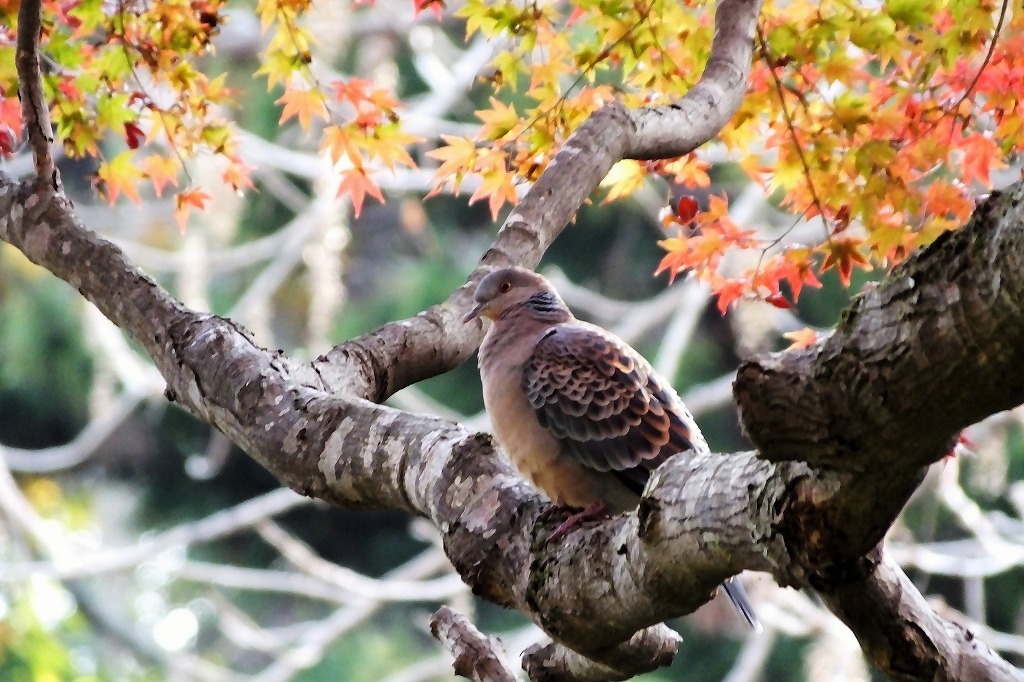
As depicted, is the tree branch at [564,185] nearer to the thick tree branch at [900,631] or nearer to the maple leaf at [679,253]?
the maple leaf at [679,253]

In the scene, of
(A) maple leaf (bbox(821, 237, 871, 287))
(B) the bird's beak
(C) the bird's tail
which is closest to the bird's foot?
(C) the bird's tail

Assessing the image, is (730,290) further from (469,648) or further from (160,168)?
(160,168)

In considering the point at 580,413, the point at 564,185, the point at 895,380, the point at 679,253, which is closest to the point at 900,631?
the point at 895,380

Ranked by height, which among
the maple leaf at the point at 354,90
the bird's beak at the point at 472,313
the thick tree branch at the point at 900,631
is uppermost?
the maple leaf at the point at 354,90

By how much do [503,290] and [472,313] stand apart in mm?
140

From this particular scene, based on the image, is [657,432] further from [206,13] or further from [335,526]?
[335,526]

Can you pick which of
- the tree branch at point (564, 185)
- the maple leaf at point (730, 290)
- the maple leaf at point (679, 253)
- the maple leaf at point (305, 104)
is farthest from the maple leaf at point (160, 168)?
the maple leaf at point (730, 290)

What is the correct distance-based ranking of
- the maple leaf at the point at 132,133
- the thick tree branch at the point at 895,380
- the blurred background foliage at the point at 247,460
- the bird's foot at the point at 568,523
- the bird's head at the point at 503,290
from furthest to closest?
the blurred background foliage at the point at 247,460, the maple leaf at the point at 132,133, the bird's head at the point at 503,290, the bird's foot at the point at 568,523, the thick tree branch at the point at 895,380

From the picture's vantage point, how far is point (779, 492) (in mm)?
901

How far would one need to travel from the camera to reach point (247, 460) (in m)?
7.83

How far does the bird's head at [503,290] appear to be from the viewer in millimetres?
1928

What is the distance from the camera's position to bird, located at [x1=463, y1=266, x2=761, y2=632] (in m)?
1.83

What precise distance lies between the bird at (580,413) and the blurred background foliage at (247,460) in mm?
4370

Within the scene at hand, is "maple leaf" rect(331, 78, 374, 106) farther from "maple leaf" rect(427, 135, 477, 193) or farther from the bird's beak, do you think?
the bird's beak
